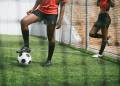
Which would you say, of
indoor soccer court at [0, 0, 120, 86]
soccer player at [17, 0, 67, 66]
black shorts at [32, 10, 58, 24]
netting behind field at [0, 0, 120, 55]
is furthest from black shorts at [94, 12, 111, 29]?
black shorts at [32, 10, 58, 24]

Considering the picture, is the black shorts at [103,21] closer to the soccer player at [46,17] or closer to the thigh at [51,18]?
the soccer player at [46,17]

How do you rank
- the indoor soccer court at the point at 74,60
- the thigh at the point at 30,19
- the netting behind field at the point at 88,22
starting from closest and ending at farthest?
the indoor soccer court at the point at 74,60 → the thigh at the point at 30,19 → the netting behind field at the point at 88,22

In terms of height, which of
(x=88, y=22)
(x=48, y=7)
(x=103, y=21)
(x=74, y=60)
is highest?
(x=48, y=7)

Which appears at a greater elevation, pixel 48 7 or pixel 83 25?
pixel 48 7

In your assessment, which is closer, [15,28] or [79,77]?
[79,77]

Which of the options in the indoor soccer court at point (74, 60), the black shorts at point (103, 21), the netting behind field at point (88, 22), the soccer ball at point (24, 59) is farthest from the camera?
the netting behind field at point (88, 22)

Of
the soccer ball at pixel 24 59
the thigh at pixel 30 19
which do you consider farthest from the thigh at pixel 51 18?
the soccer ball at pixel 24 59

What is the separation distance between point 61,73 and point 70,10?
5419mm

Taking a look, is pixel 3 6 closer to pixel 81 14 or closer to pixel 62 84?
pixel 81 14

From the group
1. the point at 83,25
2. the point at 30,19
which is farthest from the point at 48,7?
the point at 83,25

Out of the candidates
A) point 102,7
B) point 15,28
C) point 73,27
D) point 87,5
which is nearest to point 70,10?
point 73,27

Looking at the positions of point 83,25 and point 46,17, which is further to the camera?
point 83,25

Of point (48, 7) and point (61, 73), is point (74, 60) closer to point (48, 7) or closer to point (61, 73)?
point (48, 7)

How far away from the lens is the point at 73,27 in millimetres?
11742
